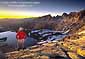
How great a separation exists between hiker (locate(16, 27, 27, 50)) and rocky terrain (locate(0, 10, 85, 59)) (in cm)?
14

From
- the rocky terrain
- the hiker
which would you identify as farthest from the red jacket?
the rocky terrain

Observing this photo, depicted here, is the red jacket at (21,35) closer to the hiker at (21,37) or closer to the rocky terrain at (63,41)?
the hiker at (21,37)

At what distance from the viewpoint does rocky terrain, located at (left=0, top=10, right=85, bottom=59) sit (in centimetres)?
399

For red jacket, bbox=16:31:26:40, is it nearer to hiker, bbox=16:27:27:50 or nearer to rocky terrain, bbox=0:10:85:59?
hiker, bbox=16:27:27:50

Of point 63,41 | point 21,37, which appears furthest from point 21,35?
point 63,41

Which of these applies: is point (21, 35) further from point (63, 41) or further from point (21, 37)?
point (63, 41)

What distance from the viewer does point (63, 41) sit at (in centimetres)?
416

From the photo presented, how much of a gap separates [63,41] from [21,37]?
100 centimetres

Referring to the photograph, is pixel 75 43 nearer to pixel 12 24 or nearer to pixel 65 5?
pixel 65 5

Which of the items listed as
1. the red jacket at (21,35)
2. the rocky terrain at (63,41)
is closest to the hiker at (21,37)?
the red jacket at (21,35)

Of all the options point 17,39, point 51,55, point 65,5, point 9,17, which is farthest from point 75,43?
point 9,17

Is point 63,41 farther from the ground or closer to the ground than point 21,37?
closer to the ground

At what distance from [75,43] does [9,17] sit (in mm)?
1693

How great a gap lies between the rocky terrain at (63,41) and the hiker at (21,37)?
143mm
